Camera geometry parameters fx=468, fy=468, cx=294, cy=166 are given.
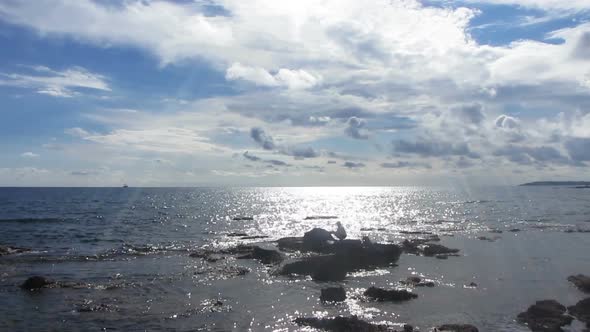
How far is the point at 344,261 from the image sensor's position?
44719 millimetres

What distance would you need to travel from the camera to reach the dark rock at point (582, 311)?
28.3 m

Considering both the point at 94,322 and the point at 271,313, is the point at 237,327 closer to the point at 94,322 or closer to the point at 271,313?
the point at 271,313

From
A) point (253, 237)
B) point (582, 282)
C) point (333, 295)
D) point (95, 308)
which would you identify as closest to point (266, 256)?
point (333, 295)

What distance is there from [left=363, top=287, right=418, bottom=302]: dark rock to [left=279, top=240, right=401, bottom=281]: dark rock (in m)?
6.76

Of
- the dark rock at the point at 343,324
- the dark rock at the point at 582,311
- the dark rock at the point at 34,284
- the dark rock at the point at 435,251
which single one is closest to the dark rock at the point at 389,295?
the dark rock at the point at 343,324

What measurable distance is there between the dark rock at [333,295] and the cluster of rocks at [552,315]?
11335 millimetres

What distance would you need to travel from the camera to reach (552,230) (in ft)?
263

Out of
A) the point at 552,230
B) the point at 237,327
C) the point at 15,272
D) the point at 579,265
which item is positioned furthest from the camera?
the point at 552,230

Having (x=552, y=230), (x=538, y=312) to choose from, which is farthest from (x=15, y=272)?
(x=552, y=230)

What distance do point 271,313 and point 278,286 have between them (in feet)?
24.3

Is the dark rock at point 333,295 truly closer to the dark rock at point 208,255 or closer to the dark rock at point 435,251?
the dark rock at point 208,255

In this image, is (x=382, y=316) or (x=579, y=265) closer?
(x=382, y=316)

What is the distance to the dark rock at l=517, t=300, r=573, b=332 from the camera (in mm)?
27172

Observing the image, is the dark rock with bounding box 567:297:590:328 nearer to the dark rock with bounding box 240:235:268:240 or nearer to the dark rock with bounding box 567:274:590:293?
the dark rock with bounding box 567:274:590:293
